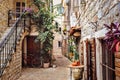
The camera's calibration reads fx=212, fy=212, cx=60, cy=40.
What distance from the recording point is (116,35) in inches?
79.7

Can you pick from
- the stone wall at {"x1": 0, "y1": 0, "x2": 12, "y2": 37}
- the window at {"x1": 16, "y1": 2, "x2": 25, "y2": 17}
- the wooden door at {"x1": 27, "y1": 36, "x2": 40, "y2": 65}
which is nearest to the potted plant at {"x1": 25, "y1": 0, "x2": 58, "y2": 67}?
the wooden door at {"x1": 27, "y1": 36, "x2": 40, "y2": 65}

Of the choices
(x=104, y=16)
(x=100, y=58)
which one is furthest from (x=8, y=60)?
(x=104, y=16)

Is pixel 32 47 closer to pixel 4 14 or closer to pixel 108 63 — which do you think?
pixel 4 14

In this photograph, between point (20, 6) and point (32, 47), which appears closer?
point (20, 6)

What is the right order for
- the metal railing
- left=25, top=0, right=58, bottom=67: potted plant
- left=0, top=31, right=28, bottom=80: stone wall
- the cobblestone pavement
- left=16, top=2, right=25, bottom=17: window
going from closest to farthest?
the metal railing
left=0, top=31, right=28, bottom=80: stone wall
the cobblestone pavement
left=25, top=0, right=58, bottom=67: potted plant
left=16, top=2, right=25, bottom=17: window

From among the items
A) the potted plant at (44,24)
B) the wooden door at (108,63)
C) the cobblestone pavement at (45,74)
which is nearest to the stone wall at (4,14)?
the potted plant at (44,24)

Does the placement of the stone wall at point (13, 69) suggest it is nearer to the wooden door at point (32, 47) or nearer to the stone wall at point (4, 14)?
the stone wall at point (4, 14)

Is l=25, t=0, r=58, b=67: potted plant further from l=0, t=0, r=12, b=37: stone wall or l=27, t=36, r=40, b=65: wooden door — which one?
l=0, t=0, r=12, b=37: stone wall

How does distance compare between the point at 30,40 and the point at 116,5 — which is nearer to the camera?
the point at 116,5

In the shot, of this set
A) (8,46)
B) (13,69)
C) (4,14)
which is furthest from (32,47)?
(13,69)

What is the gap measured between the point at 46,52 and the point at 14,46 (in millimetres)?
5558

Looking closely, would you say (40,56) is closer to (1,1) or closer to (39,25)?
(39,25)

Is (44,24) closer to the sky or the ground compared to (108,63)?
closer to the sky

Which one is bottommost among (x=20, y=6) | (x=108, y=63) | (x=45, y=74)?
(x=45, y=74)
